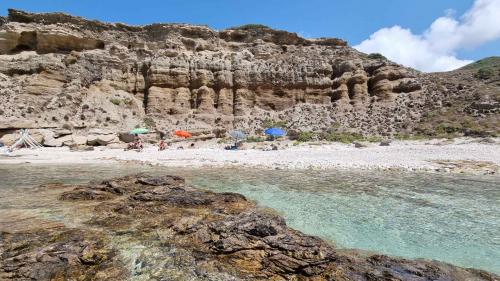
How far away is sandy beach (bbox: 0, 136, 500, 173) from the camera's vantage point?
20453 millimetres

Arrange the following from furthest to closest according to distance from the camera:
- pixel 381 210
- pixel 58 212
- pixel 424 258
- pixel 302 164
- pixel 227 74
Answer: pixel 227 74, pixel 302 164, pixel 381 210, pixel 58 212, pixel 424 258

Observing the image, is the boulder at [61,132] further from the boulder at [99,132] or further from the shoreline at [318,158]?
the shoreline at [318,158]

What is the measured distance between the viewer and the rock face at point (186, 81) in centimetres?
4069

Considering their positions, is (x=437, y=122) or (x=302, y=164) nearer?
(x=302, y=164)

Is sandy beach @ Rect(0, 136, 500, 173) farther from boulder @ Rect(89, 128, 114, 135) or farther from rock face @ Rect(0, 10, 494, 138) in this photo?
rock face @ Rect(0, 10, 494, 138)

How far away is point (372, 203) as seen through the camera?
473 inches

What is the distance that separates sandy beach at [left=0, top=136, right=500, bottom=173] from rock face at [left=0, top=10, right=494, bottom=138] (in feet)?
41.0

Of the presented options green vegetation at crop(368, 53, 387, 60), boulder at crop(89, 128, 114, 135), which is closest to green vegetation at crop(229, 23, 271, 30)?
green vegetation at crop(368, 53, 387, 60)

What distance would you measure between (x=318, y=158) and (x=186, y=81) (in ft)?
89.8

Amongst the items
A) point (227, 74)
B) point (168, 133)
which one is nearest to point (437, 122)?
point (227, 74)

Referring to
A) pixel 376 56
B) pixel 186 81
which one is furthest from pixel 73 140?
pixel 376 56

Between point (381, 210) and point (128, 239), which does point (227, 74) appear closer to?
point (381, 210)

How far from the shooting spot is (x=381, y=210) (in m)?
11.1

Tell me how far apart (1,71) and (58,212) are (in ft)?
138
